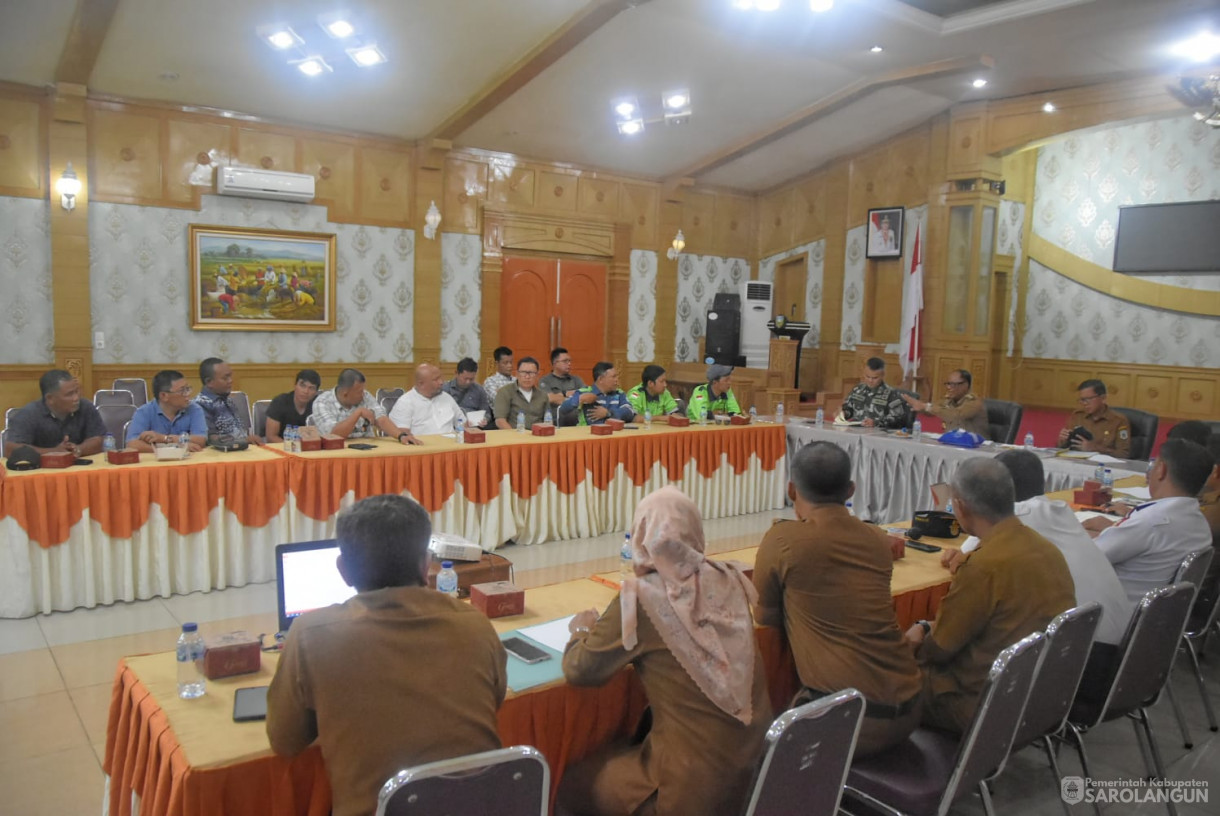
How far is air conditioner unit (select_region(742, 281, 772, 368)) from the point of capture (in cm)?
1119

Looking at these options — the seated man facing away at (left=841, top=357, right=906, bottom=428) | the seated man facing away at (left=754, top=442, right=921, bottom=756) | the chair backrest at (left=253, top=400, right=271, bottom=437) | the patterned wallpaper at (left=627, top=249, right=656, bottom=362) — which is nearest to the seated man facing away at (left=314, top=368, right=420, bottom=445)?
the chair backrest at (left=253, top=400, right=271, bottom=437)

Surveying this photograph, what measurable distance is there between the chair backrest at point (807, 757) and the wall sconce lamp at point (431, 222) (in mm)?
7987

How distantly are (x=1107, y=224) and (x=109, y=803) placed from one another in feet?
37.8

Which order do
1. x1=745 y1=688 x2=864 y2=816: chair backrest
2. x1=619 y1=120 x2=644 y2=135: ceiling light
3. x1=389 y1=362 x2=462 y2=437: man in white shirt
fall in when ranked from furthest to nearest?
x1=619 y1=120 x2=644 y2=135: ceiling light
x1=389 y1=362 x2=462 y2=437: man in white shirt
x1=745 y1=688 x2=864 y2=816: chair backrest

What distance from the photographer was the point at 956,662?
92.0 inches

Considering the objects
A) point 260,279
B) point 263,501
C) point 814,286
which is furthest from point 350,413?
point 814,286

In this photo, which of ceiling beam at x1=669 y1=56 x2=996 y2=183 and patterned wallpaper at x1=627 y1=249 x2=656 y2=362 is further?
patterned wallpaper at x1=627 y1=249 x2=656 y2=362

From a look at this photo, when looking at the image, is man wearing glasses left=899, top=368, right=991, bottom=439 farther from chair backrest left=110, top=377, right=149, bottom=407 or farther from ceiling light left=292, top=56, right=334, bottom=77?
chair backrest left=110, top=377, right=149, bottom=407

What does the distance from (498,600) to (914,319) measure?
27.2 ft

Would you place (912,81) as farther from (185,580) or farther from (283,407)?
(185,580)

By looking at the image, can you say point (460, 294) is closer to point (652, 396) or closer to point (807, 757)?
point (652, 396)

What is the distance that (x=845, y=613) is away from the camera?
220cm

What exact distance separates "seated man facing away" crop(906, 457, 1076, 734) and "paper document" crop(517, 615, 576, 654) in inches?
40.8

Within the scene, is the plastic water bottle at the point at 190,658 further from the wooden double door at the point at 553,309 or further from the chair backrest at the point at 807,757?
the wooden double door at the point at 553,309
